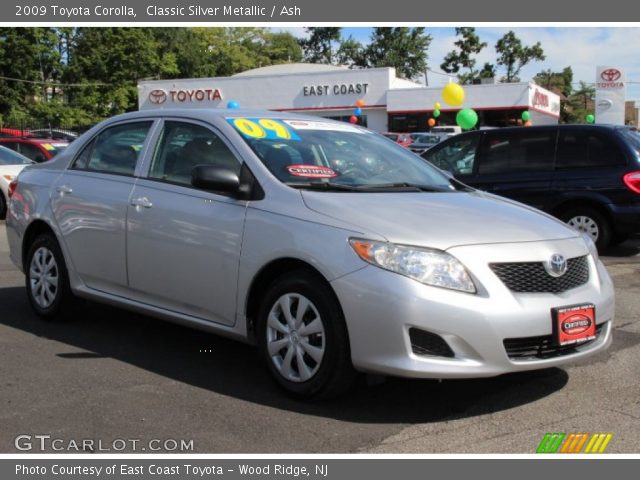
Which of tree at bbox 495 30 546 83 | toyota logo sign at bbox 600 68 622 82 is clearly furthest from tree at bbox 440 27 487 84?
toyota logo sign at bbox 600 68 622 82

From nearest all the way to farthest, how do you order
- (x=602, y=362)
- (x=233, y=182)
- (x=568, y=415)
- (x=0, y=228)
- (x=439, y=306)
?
(x=439, y=306)
(x=568, y=415)
(x=233, y=182)
(x=602, y=362)
(x=0, y=228)

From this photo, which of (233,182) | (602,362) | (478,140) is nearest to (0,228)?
(478,140)

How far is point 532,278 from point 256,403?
166 centimetres

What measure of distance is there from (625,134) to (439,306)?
A: 22.6 feet

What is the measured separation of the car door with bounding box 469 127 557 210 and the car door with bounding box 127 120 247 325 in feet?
19.1

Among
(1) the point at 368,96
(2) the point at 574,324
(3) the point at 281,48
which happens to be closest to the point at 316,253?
(2) the point at 574,324

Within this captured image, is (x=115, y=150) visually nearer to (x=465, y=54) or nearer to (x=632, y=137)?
(x=632, y=137)

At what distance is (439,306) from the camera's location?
3.86 m

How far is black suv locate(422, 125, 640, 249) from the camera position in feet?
31.5

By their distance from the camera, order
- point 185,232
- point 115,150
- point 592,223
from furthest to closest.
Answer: point 592,223 → point 115,150 → point 185,232

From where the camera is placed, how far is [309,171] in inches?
188

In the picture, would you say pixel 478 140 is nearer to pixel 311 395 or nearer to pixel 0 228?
pixel 311 395

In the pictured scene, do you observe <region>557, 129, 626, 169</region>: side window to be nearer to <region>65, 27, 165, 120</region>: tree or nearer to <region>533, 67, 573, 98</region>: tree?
<region>65, 27, 165, 120</region>: tree
